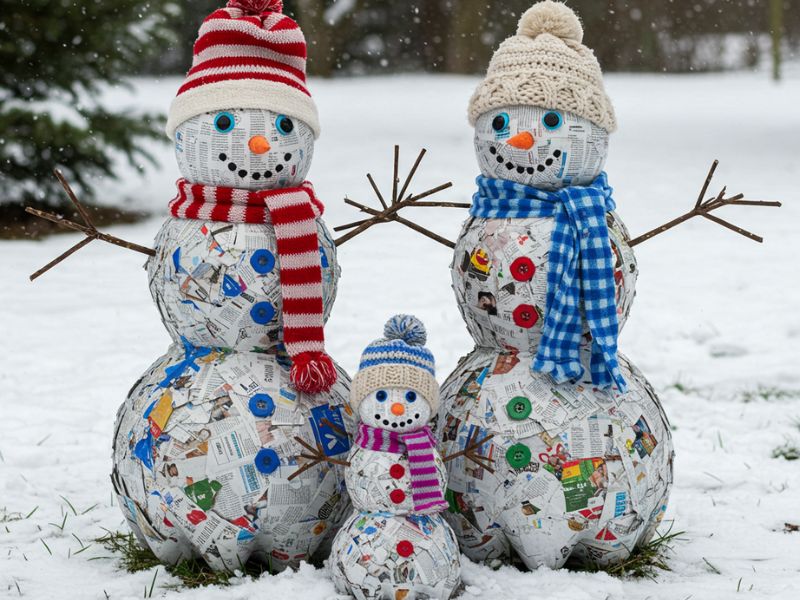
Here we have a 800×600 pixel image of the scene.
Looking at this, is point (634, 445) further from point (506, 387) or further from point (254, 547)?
point (254, 547)

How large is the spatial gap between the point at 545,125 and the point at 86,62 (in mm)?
6796

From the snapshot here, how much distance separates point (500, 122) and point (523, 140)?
3.9 inches

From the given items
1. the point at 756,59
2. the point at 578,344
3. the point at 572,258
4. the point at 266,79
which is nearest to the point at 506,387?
the point at 578,344

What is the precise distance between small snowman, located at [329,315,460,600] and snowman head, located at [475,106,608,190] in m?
0.67

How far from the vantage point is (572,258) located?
2979 millimetres

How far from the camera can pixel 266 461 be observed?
2.96m

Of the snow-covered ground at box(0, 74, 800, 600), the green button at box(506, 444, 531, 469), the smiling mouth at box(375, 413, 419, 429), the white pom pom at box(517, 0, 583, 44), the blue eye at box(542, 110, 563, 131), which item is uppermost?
the white pom pom at box(517, 0, 583, 44)

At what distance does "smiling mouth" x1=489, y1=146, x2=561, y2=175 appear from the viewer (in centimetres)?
306

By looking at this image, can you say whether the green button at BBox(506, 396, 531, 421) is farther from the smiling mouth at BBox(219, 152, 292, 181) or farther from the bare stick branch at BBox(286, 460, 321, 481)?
the smiling mouth at BBox(219, 152, 292, 181)

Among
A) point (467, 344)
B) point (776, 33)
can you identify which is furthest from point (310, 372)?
point (776, 33)

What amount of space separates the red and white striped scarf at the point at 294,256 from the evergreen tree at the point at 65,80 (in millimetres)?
5932

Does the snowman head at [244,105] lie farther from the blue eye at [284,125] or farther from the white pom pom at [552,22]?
the white pom pom at [552,22]

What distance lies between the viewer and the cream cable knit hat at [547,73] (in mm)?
3033

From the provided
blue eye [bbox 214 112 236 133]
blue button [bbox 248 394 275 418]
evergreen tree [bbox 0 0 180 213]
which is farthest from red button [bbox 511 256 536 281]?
evergreen tree [bbox 0 0 180 213]
